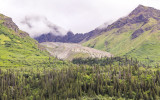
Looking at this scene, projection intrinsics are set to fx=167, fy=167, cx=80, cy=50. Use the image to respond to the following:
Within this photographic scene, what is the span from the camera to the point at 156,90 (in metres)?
178

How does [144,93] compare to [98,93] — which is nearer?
[144,93]

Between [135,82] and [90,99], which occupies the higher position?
[135,82]

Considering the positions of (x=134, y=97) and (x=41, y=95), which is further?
(x=41, y=95)

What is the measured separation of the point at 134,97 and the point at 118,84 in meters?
26.7

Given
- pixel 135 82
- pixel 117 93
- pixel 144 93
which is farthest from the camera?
pixel 135 82

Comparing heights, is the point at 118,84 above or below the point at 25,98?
above

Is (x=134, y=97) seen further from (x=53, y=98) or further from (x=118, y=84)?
(x=53, y=98)

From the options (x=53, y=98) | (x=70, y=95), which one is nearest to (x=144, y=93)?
(x=70, y=95)

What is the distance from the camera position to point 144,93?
174000mm

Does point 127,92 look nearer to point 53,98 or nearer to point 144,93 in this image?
point 144,93

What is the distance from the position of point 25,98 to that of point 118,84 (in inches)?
Answer: 4373

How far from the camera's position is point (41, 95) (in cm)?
19725

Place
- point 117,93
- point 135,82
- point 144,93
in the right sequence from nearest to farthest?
1. point 144,93
2. point 117,93
3. point 135,82

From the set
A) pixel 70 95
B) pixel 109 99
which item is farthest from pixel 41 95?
pixel 109 99
